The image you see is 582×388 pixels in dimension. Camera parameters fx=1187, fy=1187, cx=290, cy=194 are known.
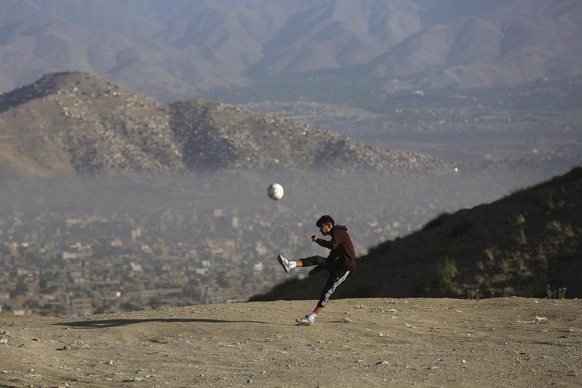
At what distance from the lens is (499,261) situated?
27.2m

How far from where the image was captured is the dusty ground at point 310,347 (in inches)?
553

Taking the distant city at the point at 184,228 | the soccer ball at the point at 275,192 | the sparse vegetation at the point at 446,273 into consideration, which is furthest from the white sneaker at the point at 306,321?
the distant city at the point at 184,228

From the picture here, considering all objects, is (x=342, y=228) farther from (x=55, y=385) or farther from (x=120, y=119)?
(x=120, y=119)

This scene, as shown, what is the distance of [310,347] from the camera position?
16547 millimetres

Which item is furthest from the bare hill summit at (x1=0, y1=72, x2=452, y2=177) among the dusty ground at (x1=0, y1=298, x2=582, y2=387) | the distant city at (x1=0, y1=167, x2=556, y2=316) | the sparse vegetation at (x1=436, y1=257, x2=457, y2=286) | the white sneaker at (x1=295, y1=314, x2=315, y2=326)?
the white sneaker at (x1=295, y1=314, x2=315, y2=326)

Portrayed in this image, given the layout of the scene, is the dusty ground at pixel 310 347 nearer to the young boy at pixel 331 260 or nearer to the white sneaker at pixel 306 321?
the white sneaker at pixel 306 321

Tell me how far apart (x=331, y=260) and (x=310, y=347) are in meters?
2.49

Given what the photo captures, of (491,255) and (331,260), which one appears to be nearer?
(331,260)

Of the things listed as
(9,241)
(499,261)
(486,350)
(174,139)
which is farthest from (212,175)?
(486,350)

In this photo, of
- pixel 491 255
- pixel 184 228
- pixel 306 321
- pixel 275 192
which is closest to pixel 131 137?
pixel 184 228

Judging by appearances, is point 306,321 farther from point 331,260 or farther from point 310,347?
point 310,347

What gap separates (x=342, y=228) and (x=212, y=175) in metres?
152

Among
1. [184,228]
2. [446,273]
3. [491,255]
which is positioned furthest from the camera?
[184,228]

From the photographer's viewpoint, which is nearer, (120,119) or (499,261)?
(499,261)
